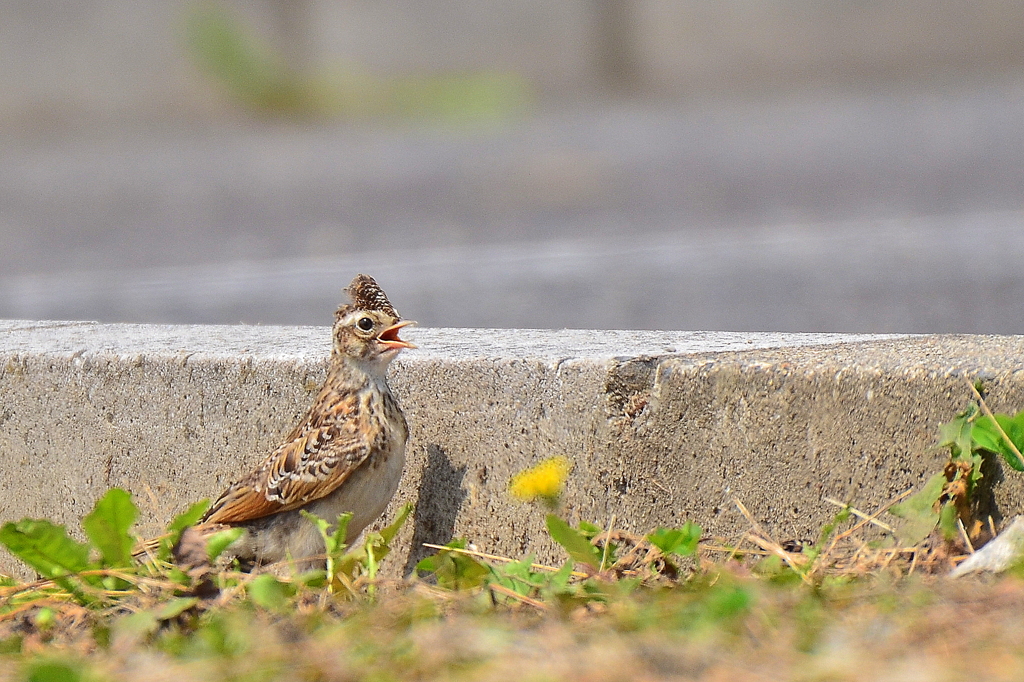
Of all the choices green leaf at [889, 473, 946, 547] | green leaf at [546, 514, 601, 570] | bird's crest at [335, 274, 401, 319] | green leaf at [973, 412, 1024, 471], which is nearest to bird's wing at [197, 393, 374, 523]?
bird's crest at [335, 274, 401, 319]

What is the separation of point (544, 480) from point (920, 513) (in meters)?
0.92

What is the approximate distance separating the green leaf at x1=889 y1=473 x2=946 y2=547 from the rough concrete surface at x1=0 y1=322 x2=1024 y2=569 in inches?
3.2

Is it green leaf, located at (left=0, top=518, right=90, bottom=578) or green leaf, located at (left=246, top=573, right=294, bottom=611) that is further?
green leaf, located at (left=0, top=518, right=90, bottom=578)

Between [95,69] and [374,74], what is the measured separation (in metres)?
3.40

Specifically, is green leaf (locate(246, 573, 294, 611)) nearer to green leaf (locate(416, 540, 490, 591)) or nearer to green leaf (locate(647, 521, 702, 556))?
green leaf (locate(416, 540, 490, 591))

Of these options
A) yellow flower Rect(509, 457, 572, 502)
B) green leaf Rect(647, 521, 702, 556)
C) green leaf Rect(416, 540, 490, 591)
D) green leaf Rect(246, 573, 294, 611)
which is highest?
yellow flower Rect(509, 457, 572, 502)

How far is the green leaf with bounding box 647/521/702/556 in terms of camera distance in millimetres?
3246

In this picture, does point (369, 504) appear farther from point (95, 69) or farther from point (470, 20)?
point (95, 69)

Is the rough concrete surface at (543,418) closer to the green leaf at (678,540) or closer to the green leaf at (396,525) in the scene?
the green leaf at (396,525)

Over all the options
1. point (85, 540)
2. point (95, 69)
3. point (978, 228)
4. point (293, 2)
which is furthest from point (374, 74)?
point (85, 540)

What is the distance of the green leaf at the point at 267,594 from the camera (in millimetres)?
2865

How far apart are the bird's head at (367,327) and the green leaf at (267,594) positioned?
0.90 meters

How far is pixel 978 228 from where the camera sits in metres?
9.55

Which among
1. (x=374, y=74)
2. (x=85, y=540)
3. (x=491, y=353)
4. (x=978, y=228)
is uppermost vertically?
(x=374, y=74)
